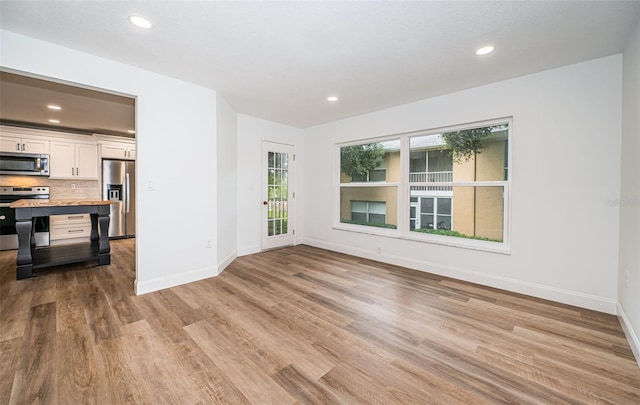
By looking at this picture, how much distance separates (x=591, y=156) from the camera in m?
2.56

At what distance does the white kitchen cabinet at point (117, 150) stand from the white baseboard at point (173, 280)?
420 cm

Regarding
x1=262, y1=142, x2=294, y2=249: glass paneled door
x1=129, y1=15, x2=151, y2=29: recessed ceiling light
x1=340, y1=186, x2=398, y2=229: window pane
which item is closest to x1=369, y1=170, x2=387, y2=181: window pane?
x1=340, y1=186, x2=398, y2=229: window pane

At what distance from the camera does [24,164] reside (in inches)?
192

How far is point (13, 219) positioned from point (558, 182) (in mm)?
8380

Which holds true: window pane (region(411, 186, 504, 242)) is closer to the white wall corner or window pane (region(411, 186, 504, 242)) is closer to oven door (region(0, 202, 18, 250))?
the white wall corner

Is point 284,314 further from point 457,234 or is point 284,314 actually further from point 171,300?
point 457,234

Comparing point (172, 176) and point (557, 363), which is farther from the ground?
point (172, 176)

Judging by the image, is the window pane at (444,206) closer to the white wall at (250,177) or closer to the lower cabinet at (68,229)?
the white wall at (250,177)

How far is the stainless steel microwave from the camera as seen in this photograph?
4.73 m

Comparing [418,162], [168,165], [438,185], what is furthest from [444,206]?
[168,165]

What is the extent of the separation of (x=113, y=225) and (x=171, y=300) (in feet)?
14.1

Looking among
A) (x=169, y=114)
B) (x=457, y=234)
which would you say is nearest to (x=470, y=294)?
(x=457, y=234)

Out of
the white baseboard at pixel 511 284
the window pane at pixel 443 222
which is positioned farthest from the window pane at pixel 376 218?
the window pane at pixel 443 222

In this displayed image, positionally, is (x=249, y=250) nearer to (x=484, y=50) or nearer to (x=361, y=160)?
(x=361, y=160)
